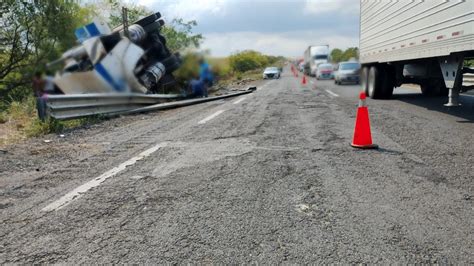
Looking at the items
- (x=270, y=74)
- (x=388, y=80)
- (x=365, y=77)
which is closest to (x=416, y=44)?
(x=388, y=80)

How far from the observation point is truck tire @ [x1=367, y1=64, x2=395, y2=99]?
13.9m

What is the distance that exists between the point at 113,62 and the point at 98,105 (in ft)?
4.08

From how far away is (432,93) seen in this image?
1491 centimetres

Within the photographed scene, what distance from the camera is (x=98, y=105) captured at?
10.1m

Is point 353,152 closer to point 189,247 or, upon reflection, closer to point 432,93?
point 189,247

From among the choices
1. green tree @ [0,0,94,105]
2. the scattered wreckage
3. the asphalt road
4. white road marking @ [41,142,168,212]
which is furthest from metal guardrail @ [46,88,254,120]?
white road marking @ [41,142,168,212]


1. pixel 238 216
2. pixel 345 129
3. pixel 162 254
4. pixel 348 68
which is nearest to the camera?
pixel 162 254

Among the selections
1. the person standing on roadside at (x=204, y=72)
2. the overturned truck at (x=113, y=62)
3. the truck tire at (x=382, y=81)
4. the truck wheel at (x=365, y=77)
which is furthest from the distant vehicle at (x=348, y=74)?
the overturned truck at (x=113, y=62)

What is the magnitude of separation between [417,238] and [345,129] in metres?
4.90

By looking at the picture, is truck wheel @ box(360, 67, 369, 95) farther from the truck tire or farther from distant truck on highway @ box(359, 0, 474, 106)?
the truck tire

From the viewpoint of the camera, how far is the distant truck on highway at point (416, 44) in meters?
7.62

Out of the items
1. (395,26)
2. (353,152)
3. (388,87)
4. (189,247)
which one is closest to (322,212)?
(189,247)

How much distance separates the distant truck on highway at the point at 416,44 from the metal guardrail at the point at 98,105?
7.21m

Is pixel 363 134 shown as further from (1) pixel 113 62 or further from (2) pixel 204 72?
(2) pixel 204 72
